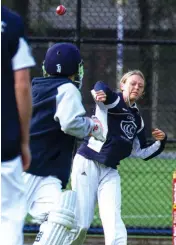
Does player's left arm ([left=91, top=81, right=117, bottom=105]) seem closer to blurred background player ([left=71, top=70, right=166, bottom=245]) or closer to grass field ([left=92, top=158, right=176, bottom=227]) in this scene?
blurred background player ([left=71, top=70, right=166, bottom=245])

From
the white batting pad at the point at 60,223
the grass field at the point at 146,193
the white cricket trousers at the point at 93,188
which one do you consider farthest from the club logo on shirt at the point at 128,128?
the grass field at the point at 146,193

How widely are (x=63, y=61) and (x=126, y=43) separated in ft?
8.56

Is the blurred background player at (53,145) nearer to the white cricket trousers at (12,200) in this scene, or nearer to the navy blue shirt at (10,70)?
the white cricket trousers at (12,200)

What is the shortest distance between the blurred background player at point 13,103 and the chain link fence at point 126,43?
4.25 meters

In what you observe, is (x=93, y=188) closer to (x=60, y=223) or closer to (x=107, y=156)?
(x=107, y=156)

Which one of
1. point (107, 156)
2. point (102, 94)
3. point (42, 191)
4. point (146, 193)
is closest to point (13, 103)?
point (42, 191)

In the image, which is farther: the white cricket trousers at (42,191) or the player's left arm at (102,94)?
the player's left arm at (102,94)

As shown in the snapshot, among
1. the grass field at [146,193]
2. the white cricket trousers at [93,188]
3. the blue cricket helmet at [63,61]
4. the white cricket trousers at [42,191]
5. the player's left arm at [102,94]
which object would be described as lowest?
the grass field at [146,193]

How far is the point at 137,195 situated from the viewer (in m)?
11.6

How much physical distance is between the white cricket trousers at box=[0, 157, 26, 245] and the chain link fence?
4.14 meters

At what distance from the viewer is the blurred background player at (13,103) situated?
15.9ft

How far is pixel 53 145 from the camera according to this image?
6.74 m

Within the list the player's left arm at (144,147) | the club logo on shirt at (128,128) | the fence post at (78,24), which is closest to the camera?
the club logo on shirt at (128,128)

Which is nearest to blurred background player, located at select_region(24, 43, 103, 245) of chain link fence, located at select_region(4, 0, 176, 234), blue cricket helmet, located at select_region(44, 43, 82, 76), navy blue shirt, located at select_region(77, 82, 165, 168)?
blue cricket helmet, located at select_region(44, 43, 82, 76)
